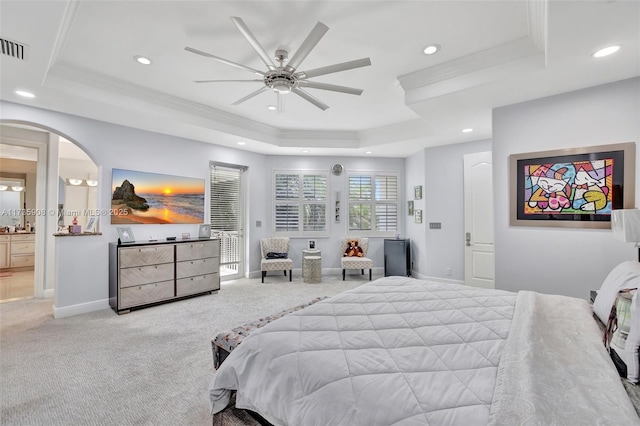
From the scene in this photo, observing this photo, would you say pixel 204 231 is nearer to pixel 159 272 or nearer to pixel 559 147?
pixel 159 272

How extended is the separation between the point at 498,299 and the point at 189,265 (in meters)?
4.11

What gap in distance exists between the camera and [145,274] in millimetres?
3979

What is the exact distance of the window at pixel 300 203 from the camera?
6246 millimetres

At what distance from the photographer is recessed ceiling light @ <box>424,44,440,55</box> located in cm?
271

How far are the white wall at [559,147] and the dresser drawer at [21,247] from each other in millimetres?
8792

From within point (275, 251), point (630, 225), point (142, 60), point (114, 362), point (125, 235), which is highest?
point (142, 60)

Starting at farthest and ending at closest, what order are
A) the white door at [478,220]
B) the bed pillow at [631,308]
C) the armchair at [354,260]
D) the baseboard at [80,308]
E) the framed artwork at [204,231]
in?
the armchair at [354,260]
the framed artwork at [204,231]
the white door at [478,220]
the baseboard at [80,308]
the bed pillow at [631,308]

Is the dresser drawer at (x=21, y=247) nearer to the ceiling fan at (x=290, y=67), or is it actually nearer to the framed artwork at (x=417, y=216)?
the ceiling fan at (x=290, y=67)

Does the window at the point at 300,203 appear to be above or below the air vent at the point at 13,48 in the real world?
below

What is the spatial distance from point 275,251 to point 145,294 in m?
2.50

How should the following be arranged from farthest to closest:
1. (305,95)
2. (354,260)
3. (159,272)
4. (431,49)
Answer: (354,260) < (159,272) < (305,95) < (431,49)

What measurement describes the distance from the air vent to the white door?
5.72 metres

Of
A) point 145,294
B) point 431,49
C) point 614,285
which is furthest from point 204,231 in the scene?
point 614,285

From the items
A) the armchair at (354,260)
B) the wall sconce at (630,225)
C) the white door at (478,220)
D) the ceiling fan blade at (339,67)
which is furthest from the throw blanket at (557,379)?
the armchair at (354,260)
